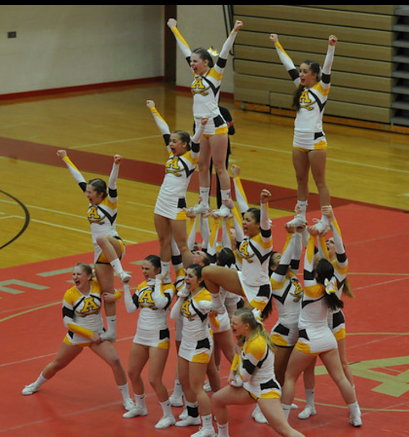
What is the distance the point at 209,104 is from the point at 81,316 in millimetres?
3473

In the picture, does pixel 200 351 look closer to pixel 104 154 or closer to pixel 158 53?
pixel 104 154

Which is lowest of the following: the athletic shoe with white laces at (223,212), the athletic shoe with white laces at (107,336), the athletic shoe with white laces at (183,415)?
the athletic shoe with white laces at (183,415)

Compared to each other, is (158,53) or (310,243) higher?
(310,243)

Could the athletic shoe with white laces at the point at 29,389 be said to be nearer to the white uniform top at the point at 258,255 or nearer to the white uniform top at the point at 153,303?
the white uniform top at the point at 153,303

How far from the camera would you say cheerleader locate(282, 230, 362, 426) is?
567 centimetres

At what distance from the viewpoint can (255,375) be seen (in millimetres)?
5227

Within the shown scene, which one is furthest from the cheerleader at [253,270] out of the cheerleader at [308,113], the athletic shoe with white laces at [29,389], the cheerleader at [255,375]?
the cheerleader at [308,113]

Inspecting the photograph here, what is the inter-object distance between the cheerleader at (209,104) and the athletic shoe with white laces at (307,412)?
294 cm

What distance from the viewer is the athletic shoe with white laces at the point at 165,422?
6.00 metres

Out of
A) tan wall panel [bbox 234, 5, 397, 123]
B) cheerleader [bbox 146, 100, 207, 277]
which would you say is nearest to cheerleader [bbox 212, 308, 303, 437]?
cheerleader [bbox 146, 100, 207, 277]

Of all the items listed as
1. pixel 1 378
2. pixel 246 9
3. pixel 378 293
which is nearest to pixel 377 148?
pixel 246 9

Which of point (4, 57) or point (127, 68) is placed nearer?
point (4, 57)

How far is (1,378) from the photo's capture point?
717cm

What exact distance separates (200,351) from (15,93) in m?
19.4
